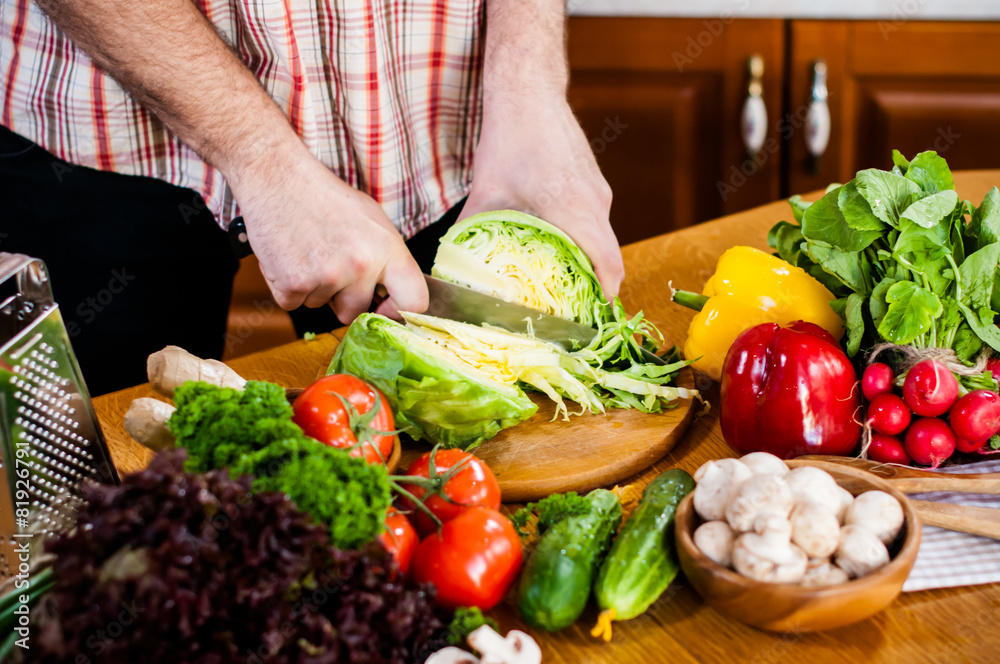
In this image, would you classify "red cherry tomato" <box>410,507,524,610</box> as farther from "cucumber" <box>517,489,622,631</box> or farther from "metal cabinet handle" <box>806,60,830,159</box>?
"metal cabinet handle" <box>806,60,830,159</box>

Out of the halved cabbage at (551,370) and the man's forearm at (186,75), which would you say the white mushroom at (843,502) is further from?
the man's forearm at (186,75)

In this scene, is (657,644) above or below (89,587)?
below

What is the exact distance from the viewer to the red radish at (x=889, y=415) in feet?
3.79

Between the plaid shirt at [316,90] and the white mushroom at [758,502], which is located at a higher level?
the plaid shirt at [316,90]

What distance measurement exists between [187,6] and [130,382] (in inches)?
34.0

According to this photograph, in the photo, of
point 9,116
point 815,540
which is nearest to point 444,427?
point 815,540

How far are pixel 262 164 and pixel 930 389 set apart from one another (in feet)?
3.56

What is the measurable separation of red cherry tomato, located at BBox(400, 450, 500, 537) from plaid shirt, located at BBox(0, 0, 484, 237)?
853mm

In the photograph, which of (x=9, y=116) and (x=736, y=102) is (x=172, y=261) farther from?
(x=736, y=102)

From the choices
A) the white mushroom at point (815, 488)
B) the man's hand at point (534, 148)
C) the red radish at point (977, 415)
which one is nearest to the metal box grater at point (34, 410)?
the white mushroom at point (815, 488)

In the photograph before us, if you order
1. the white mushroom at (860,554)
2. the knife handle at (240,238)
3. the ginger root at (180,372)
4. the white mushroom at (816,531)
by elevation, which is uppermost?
the knife handle at (240,238)

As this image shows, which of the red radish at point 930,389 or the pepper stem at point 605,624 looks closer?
the pepper stem at point 605,624

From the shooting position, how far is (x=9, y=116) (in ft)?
5.25

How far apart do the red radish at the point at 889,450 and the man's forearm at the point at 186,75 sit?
1.03 meters
